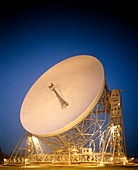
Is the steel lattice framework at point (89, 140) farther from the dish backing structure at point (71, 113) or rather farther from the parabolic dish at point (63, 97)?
the parabolic dish at point (63, 97)

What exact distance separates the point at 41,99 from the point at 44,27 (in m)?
23.7

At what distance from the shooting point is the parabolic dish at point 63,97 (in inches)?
780

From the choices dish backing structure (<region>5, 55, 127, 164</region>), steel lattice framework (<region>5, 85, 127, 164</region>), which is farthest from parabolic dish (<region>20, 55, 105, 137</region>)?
steel lattice framework (<region>5, 85, 127, 164</region>)

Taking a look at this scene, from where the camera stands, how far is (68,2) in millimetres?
36094

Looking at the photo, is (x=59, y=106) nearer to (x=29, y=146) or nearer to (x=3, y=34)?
(x=29, y=146)

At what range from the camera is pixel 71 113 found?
20.5 m

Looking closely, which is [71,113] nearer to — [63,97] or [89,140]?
[63,97]

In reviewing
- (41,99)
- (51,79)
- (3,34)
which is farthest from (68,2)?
(41,99)

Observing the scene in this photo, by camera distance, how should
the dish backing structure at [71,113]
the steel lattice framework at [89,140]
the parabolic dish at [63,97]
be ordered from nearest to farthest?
the parabolic dish at [63,97]
the dish backing structure at [71,113]
the steel lattice framework at [89,140]

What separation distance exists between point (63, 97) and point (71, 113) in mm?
2913

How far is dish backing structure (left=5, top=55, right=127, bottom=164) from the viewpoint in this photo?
2034 centimetres

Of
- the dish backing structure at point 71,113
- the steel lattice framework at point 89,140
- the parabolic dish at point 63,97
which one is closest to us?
the parabolic dish at point 63,97

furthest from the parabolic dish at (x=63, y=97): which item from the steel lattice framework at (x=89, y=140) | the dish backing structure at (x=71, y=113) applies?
the steel lattice framework at (x=89, y=140)

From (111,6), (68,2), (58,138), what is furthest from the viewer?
(68,2)
